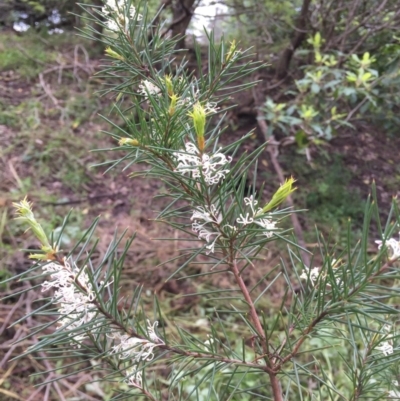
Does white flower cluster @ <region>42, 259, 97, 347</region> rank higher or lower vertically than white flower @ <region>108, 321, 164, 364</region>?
higher

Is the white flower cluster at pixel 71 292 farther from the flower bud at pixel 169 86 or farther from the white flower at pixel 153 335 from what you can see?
the flower bud at pixel 169 86

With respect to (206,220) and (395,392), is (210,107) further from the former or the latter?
(395,392)

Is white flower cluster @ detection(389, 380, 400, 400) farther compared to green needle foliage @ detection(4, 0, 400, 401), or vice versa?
white flower cluster @ detection(389, 380, 400, 400)

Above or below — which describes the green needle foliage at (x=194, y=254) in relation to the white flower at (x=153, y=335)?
above

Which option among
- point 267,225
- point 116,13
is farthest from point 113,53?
point 267,225

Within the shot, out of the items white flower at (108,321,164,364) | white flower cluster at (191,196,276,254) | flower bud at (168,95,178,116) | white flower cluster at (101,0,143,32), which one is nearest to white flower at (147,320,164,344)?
white flower at (108,321,164,364)

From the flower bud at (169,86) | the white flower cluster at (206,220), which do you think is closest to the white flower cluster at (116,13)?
the flower bud at (169,86)

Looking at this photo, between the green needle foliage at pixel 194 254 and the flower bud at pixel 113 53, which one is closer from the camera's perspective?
the green needle foliage at pixel 194 254

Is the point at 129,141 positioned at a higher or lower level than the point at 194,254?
higher

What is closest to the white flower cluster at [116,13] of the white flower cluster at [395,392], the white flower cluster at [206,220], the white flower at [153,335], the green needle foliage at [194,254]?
the green needle foliage at [194,254]

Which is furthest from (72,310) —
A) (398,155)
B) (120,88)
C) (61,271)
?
(398,155)

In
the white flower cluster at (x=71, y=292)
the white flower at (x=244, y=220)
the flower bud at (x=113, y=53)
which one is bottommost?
the white flower cluster at (x=71, y=292)

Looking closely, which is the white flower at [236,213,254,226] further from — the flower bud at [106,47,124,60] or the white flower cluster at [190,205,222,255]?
the flower bud at [106,47,124,60]

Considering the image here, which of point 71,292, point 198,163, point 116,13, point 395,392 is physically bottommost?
point 395,392
